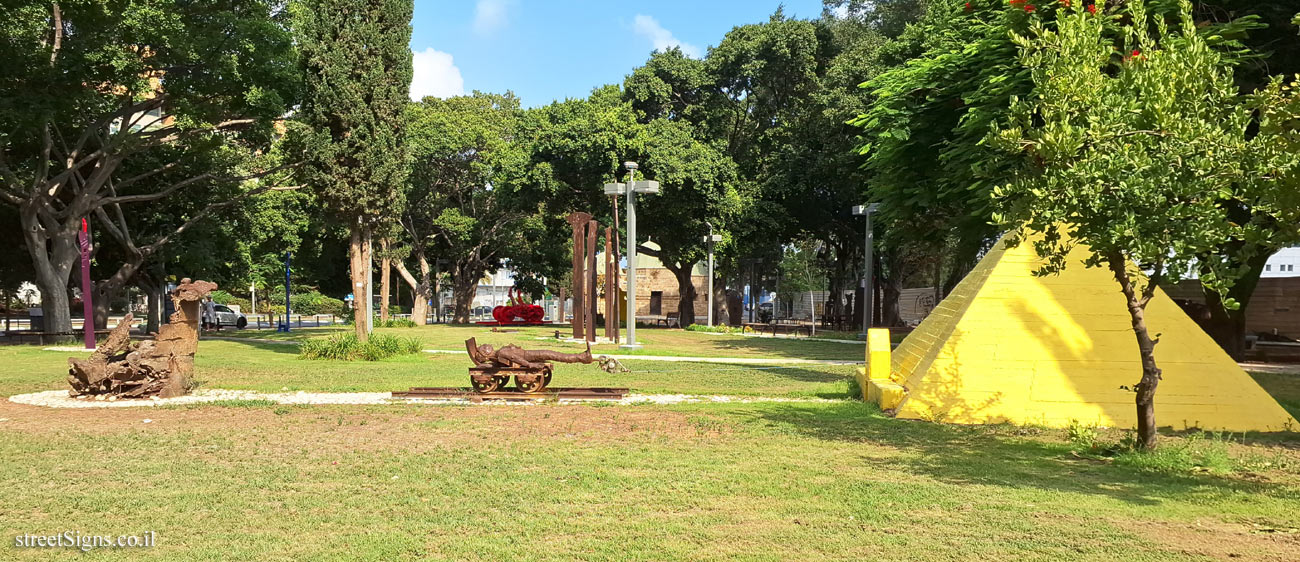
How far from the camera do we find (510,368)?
13.1m

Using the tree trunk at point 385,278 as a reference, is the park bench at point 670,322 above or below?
below

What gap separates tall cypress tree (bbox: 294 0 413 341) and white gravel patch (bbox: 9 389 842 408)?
8788 mm

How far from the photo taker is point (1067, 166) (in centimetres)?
735

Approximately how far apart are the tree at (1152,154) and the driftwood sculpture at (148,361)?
12.2 metres

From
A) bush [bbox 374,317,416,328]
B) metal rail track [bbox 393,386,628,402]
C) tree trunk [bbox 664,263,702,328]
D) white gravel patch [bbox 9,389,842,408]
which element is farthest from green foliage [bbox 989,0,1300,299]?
tree trunk [bbox 664,263,702,328]

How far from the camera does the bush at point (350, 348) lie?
2077 centimetres

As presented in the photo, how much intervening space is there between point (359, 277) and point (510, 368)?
1155 centimetres

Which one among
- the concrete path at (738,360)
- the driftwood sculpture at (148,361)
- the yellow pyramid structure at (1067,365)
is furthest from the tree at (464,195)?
the yellow pyramid structure at (1067,365)

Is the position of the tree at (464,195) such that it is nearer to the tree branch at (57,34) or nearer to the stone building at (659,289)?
the tree branch at (57,34)

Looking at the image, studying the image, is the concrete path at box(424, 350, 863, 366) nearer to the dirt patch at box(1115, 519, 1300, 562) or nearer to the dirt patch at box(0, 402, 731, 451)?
the dirt patch at box(0, 402, 731, 451)

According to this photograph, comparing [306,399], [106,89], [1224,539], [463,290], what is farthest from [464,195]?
[1224,539]

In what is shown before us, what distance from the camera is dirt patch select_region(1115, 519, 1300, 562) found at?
16.7ft

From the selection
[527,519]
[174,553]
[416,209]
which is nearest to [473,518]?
[527,519]

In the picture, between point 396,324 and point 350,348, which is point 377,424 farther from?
point 396,324
